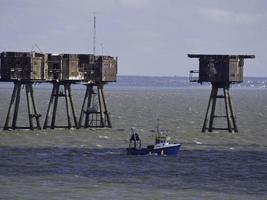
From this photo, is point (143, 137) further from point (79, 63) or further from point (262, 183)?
point (262, 183)

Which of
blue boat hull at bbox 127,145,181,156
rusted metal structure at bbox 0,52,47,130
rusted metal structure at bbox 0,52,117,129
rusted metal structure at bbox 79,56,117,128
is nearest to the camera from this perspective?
blue boat hull at bbox 127,145,181,156

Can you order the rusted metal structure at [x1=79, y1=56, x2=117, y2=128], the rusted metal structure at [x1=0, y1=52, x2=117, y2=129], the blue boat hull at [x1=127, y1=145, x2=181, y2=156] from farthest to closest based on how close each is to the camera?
the rusted metal structure at [x1=79, y1=56, x2=117, y2=128] < the rusted metal structure at [x1=0, y1=52, x2=117, y2=129] < the blue boat hull at [x1=127, y1=145, x2=181, y2=156]

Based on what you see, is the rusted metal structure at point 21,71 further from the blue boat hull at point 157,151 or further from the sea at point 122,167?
the blue boat hull at point 157,151

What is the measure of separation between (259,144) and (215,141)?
156 inches

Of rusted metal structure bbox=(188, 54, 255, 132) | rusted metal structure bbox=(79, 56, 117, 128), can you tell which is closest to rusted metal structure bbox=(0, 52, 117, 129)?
rusted metal structure bbox=(79, 56, 117, 128)

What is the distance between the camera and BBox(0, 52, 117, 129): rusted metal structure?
94.8 m

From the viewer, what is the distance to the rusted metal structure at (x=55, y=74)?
311 ft

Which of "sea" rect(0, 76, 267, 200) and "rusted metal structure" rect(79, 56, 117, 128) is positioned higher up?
"rusted metal structure" rect(79, 56, 117, 128)

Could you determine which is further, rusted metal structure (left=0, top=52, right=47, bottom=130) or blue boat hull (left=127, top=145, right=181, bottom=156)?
rusted metal structure (left=0, top=52, right=47, bottom=130)

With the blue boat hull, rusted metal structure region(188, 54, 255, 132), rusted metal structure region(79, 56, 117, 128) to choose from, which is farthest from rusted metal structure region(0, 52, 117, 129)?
the blue boat hull

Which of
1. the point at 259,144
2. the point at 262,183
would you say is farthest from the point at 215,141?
the point at 262,183

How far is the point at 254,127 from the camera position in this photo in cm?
11150

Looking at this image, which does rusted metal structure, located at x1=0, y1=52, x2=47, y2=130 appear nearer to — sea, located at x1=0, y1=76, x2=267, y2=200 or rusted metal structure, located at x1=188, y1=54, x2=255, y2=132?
sea, located at x1=0, y1=76, x2=267, y2=200

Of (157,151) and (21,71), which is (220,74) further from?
(157,151)
